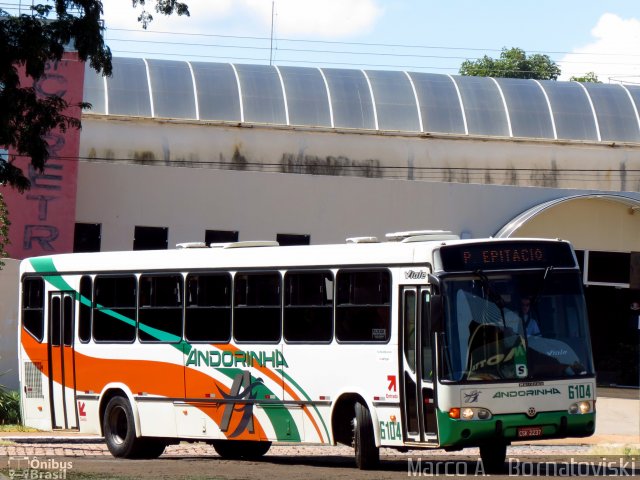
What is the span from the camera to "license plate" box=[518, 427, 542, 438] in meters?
14.7

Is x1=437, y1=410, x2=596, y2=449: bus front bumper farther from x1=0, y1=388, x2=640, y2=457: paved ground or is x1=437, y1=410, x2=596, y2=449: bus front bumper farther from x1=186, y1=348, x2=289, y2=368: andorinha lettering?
x1=0, y1=388, x2=640, y2=457: paved ground

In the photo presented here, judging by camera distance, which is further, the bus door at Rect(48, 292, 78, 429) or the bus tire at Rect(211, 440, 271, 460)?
the bus door at Rect(48, 292, 78, 429)

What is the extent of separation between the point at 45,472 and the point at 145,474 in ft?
3.71

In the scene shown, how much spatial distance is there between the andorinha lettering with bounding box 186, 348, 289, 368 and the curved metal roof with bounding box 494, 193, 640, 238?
17.8 meters

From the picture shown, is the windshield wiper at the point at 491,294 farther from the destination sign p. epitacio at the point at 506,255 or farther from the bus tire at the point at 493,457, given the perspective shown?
the bus tire at the point at 493,457

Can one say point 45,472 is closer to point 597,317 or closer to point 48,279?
point 48,279

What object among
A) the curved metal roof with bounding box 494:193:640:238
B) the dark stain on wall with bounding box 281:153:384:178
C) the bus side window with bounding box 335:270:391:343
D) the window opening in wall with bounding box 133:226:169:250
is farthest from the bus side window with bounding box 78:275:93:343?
the dark stain on wall with bounding box 281:153:384:178

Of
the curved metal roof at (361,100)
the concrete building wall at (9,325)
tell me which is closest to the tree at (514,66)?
the curved metal roof at (361,100)

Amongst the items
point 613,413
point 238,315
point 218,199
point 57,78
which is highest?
point 57,78

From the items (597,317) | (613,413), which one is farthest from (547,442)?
(597,317)

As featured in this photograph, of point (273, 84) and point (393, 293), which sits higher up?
point (273, 84)

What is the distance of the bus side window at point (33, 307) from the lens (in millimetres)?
20250

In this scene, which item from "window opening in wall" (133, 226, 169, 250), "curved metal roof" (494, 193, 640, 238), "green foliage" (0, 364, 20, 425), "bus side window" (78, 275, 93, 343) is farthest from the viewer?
"curved metal roof" (494, 193, 640, 238)

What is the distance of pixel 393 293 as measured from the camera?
51.4 feet
